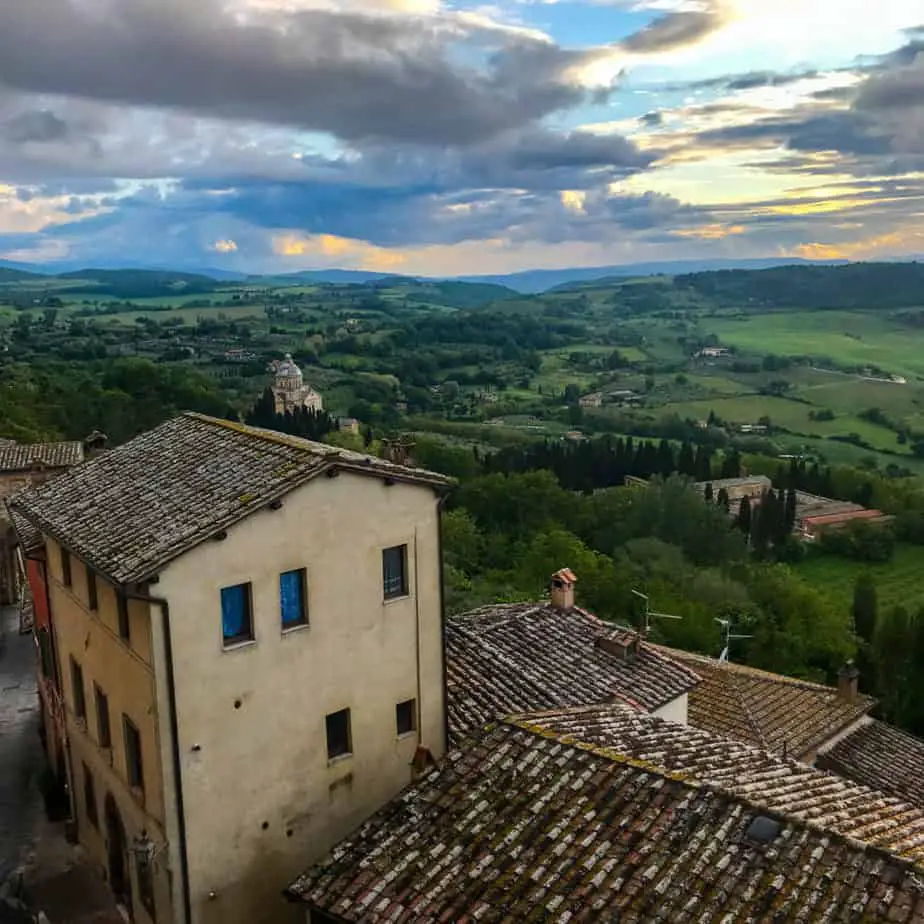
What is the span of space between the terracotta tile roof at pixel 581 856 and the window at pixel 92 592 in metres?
5.82

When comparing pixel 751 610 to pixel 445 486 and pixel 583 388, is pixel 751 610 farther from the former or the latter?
pixel 583 388

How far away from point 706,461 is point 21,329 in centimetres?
11246

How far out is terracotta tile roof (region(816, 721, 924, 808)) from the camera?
27.4 m

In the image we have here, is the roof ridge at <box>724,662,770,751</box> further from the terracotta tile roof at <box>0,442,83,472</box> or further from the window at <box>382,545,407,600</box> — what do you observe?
the terracotta tile roof at <box>0,442,83,472</box>

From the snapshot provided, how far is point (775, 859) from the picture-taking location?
1196 cm

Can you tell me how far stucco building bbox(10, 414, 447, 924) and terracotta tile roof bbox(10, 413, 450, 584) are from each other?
42mm

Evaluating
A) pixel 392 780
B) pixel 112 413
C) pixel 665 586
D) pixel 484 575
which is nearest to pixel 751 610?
pixel 665 586

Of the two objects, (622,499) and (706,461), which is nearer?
(622,499)

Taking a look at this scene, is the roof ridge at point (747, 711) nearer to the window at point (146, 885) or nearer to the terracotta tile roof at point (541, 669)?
the terracotta tile roof at point (541, 669)

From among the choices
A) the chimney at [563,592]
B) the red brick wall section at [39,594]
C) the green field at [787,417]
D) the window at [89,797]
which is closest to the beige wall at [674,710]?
the chimney at [563,592]

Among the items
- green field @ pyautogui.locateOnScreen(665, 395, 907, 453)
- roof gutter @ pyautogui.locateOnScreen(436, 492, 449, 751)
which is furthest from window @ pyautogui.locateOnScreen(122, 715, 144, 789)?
green field @ pyautogui.locateOnScreen(665, 395, 907, 453)

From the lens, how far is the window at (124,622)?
14.7m

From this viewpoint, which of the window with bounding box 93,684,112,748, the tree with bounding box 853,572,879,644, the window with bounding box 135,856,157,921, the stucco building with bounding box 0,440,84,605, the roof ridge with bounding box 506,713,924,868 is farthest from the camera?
the tree with bounding box 853,572,879,644

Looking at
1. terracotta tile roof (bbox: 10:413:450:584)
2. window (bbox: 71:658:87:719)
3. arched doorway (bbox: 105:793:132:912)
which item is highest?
terracotta tile roof (bbox: 10:413:450:584)
